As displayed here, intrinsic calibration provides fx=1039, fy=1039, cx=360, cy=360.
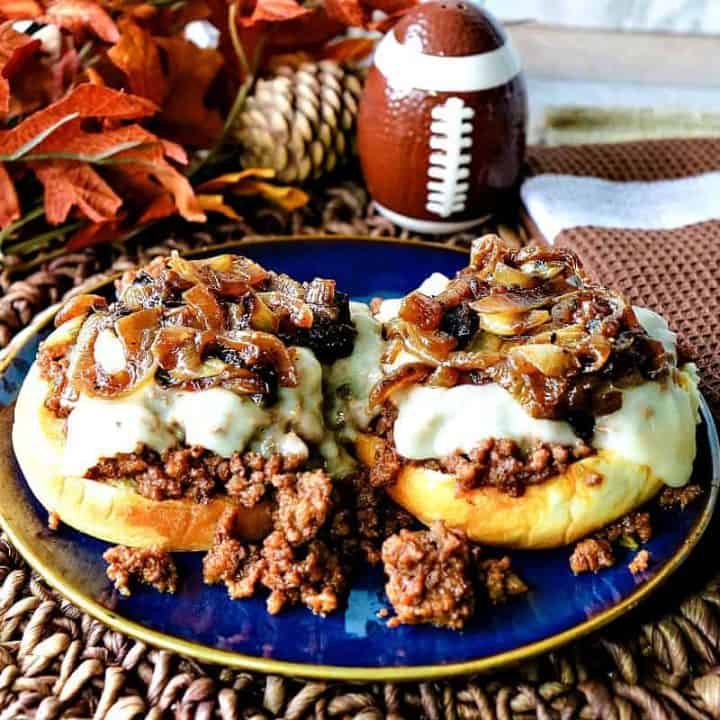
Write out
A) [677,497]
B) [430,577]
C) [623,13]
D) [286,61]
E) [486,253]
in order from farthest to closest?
[623,13]
[286,61]
[486,253]
[677,497]
[430,577]

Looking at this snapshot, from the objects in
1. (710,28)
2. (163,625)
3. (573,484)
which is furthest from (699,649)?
(710,28)

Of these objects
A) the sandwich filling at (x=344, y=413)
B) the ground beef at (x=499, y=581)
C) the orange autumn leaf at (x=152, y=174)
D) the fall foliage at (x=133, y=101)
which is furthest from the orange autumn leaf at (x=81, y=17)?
the ground beef at (x=499, y=581)

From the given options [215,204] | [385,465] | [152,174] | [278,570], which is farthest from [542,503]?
[152,174]

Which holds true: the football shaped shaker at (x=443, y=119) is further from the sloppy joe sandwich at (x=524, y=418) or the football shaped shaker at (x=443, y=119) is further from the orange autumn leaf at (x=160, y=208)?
the sloppy joe sandwich at (x=524, y=418)

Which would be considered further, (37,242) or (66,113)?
(37,242)

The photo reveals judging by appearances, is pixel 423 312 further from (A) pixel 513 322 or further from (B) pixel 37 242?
(B) pixel 37 242

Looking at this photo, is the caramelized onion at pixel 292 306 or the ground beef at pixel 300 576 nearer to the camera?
the ground beef at pixel 300 576

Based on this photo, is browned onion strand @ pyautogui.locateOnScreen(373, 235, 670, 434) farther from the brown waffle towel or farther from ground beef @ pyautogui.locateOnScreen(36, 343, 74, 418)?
ground beef @ pyautogui.locateOnScreen(36, 343, 74, 418)
